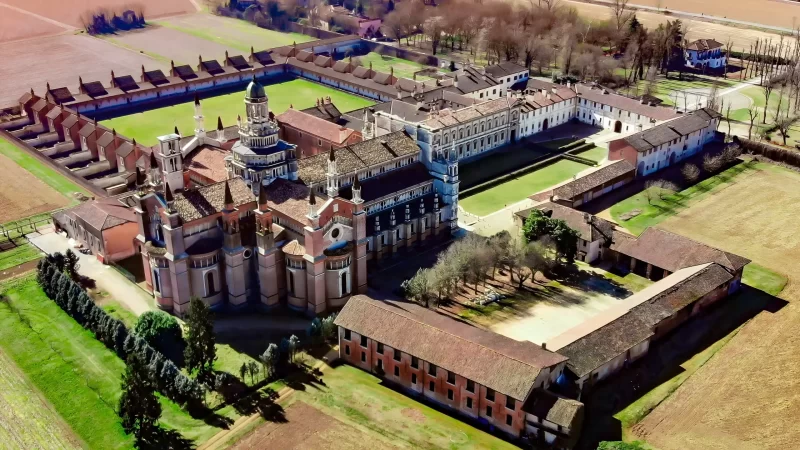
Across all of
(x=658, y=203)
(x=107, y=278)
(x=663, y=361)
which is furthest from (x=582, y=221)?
(x=107, y=278)

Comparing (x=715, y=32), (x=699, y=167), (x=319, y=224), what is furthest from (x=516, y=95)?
(x=715, y=32)

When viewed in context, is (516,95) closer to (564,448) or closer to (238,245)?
(238,245)

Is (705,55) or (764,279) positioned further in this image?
(705,55)

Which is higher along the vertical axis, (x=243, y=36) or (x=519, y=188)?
(x=243, y=36)

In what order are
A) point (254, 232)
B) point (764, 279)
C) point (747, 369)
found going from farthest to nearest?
1. point (764, 279)
2. point (254, 232)
3. point (747, 369)

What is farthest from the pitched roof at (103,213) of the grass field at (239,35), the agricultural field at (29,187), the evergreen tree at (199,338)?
the grass field at (239,35)

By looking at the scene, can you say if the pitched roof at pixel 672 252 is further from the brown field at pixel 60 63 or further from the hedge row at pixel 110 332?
the brown field at pixel 60 63

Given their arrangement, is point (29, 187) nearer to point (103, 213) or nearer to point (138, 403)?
point (103, 213)
